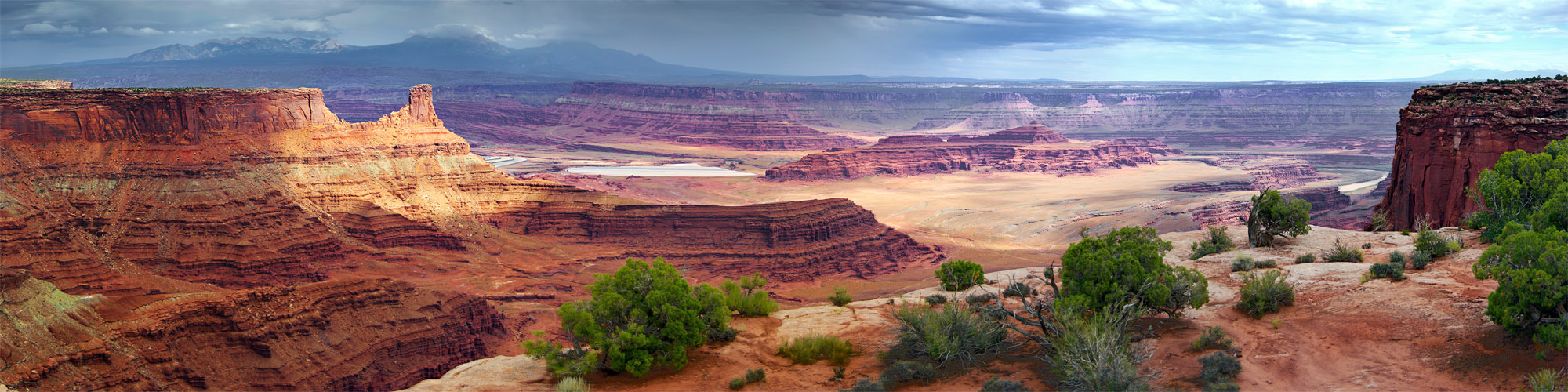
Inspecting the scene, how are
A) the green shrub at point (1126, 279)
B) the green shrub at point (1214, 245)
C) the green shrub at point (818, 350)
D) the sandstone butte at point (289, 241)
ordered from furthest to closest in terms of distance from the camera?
the sandstone butte at point (289, 241) → the green shrub at point (1214, 245) → the green shrub at point (818, 350) → the green shrub at point (1126, 279)

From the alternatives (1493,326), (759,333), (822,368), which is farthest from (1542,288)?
(759,333)

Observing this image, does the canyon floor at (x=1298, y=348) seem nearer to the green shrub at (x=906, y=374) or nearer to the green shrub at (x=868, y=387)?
the green shrub at (x=906, y=374)

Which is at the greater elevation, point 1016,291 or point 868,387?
point 1016,291

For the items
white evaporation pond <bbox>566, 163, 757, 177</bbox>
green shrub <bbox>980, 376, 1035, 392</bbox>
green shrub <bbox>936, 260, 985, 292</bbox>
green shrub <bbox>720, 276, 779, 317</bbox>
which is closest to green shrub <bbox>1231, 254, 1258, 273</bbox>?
green shrub <bbox>936, 260, 985, 292</bbox>

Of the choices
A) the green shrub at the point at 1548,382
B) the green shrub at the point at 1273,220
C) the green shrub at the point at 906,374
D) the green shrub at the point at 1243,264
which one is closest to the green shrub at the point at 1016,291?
the green shrub at the point at 1243,264

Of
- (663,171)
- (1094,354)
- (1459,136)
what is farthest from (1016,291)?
(663,171)

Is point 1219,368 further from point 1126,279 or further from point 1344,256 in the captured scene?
point 1344,256

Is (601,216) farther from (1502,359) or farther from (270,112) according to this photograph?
(1502,359)

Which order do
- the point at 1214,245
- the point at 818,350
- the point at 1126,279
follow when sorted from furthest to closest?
the point at 1214,245 < the point at 818,350 < the point at 1126,279
